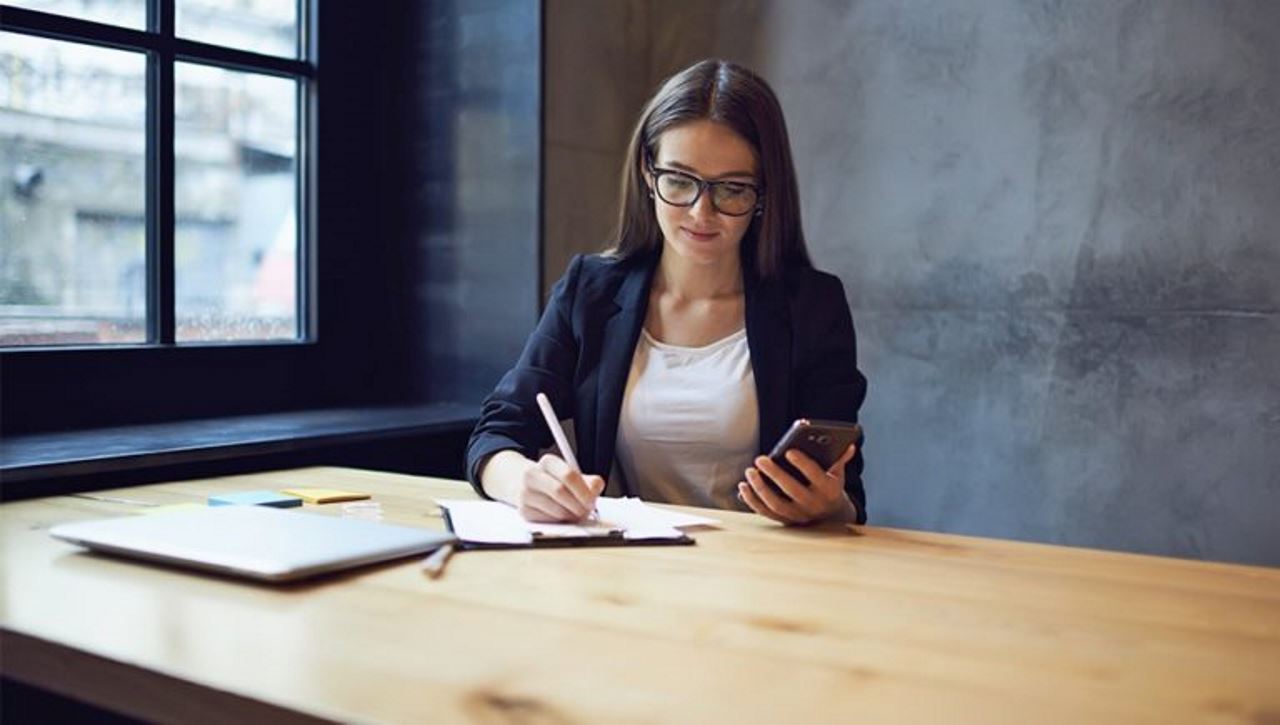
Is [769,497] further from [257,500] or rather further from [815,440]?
[257,500]

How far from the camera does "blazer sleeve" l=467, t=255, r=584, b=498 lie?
5.88 ft

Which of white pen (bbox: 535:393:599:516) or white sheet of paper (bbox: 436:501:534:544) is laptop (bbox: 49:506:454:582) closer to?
white sheet of paper (bbox: 436:501:534:544)

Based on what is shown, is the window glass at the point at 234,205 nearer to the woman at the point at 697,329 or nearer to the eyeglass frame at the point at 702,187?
the woman at the point at 697,329

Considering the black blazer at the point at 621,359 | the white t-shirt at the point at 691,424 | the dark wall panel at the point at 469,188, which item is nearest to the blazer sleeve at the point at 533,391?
the black blazer at the point at 621,359

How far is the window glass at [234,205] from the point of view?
2484mm

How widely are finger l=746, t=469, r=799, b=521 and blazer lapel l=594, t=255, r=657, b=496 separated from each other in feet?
1.69

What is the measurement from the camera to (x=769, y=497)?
1.49 meters

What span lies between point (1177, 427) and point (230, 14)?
Answer: 2232mm

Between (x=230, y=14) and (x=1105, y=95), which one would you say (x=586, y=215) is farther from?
(x=1105, y=95)

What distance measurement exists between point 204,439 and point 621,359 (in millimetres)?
781

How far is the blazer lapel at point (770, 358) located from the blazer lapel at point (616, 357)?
0.19 meters

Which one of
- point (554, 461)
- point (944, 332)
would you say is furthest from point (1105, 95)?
point (554, 461)

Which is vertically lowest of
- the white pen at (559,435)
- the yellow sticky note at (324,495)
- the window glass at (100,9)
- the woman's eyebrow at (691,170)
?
the yellow sticky note at (324,495)

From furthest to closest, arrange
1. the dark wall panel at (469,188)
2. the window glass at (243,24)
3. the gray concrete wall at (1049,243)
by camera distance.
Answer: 1. the dark wall panel at (469,188)
2. the window glass at (243,24)
3. the gray concrete wall at (1049,243)
